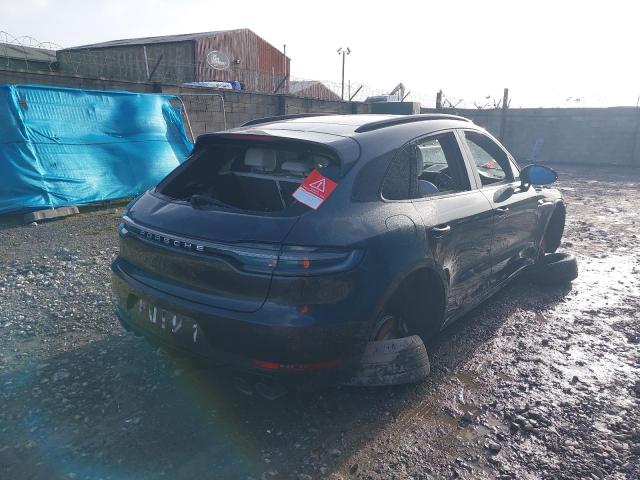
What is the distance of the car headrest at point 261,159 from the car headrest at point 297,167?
10 cm

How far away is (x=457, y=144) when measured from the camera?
11.7 feet

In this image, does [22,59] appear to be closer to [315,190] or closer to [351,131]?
[351,131]

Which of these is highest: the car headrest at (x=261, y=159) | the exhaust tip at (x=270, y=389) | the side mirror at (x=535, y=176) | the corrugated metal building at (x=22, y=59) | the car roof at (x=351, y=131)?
the corrugated metal building at (x=22, y=59)

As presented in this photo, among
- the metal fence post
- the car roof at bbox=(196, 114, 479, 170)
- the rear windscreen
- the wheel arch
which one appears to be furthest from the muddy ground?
the metal fence post

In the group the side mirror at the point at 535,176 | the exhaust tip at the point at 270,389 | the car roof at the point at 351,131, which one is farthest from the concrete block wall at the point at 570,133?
the exhaust tip at the point at 270,389

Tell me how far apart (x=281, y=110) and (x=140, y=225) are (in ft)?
38.9

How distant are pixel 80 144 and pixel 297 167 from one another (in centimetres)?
617

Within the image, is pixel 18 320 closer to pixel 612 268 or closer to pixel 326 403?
pixel 326 403

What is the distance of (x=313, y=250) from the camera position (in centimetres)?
227

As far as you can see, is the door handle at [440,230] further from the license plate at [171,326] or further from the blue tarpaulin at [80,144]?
the blue tarpaulin at [80,144]

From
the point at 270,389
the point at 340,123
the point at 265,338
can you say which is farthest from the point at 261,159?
the point at 270,389

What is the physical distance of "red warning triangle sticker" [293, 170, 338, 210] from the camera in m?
2.40

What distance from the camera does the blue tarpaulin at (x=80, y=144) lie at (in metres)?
6.96

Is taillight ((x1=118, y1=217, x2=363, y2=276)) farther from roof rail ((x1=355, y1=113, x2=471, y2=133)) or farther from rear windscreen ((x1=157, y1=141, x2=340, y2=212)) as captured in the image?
roof rail ((x1=355, y1=113, x2=471, y2=133))
